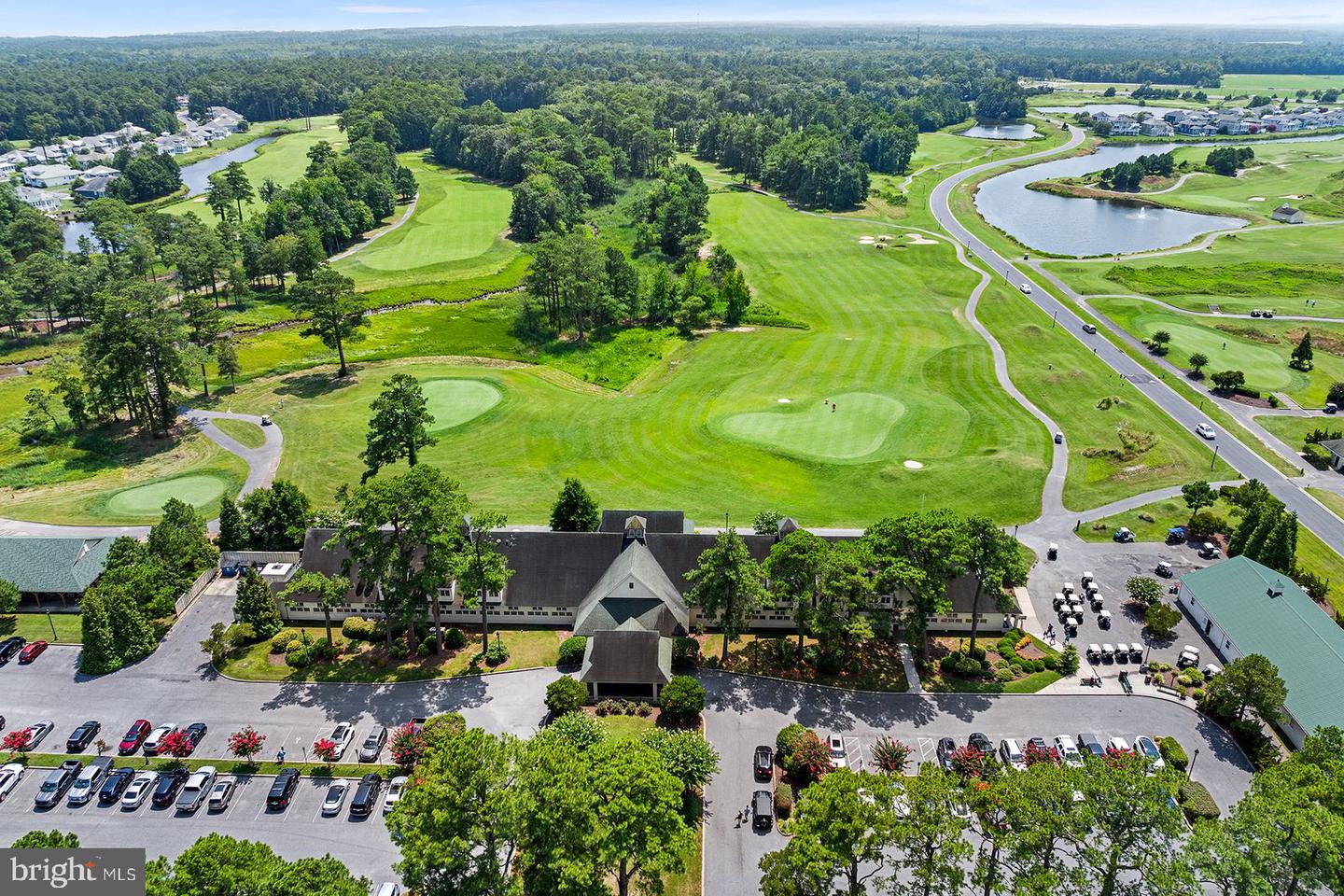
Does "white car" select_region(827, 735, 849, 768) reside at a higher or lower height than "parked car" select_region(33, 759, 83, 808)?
higher

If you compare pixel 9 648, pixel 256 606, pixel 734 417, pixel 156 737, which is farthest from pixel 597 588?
pixel 9 648

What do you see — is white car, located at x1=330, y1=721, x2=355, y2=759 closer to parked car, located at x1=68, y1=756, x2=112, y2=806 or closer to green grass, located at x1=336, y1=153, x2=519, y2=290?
parked car, located at x1=68, y1=756, x2=112, y2=806

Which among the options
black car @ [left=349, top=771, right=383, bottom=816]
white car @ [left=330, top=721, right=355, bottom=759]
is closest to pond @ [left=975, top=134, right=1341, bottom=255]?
white car @ [left=330, top=721, right=355, bottom=759]

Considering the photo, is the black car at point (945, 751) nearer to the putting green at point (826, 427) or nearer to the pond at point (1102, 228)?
the putting green at point (826, 427)

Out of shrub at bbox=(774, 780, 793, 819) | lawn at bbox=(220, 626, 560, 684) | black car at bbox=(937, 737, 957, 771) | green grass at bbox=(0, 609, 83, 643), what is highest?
black car at bbox=(937, 737, 957, 771)

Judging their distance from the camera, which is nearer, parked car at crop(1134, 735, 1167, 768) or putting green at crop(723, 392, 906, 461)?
parked car at crop(1134, 735, 1167, 768)

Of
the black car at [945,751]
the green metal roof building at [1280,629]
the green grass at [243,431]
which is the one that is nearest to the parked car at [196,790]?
the black car at [945,751]
